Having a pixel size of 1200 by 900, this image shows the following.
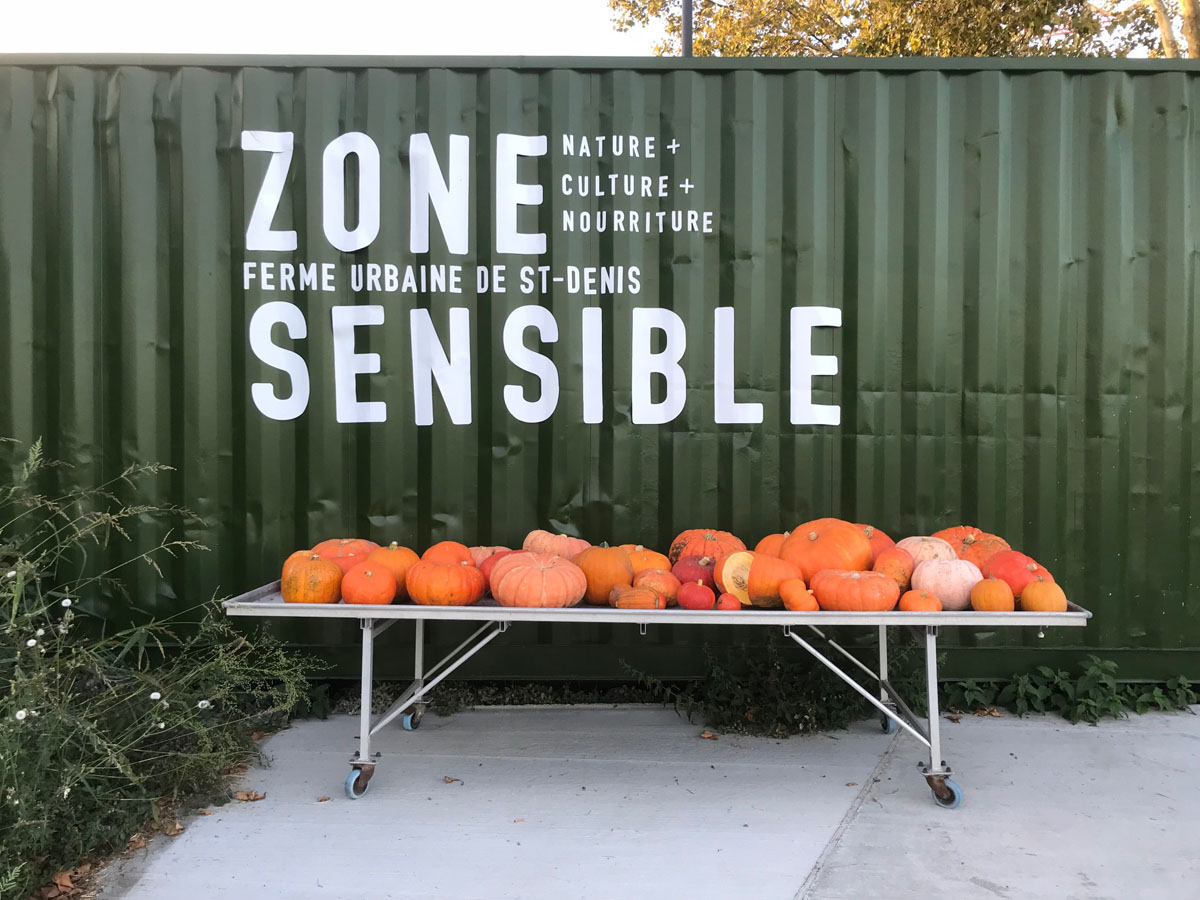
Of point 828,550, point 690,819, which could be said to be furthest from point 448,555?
point 828,550

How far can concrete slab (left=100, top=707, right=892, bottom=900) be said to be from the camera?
2.69 m

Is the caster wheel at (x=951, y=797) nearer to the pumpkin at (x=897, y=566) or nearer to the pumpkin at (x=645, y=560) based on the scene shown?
the pumpkin at (x=897, y=566)

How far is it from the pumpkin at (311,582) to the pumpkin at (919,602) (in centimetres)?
231

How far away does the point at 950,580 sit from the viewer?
3.20m

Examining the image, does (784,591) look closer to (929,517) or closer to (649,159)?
(929,517)

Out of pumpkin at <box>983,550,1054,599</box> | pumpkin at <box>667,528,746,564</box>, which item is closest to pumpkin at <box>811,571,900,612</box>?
pumpkin at <box>983,550,1054,599</box>

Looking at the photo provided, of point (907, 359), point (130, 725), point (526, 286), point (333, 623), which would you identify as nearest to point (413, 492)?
point (333, 623)

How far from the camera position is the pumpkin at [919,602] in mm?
3072

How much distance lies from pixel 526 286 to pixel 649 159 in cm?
95

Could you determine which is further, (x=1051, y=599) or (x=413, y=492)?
(x=413, y=492)

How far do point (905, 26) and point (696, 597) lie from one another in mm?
12764

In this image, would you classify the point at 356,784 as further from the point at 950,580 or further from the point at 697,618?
the point at 950,580

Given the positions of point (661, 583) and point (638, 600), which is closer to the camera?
point (638, 600)

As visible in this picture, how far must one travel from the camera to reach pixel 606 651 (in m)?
4.34
